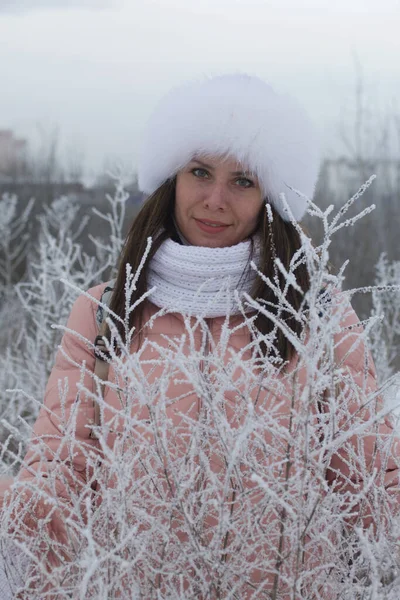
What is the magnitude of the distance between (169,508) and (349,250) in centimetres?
1057

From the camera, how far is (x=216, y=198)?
2.01m

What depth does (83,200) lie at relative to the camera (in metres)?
18.4

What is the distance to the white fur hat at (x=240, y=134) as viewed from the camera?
2.10 m

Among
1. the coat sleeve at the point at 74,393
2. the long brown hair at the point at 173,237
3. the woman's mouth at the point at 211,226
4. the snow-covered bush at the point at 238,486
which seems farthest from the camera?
the woman's mouth at the point at 211,226

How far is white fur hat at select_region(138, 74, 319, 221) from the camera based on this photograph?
6.88 feet

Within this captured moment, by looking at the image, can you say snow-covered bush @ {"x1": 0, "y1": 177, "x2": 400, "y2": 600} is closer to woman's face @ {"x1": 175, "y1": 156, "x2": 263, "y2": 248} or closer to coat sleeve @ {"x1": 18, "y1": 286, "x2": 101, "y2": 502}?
coat sleeve @ {"x1": 18, "y1": 286, "x2": 101, "y2": 502}

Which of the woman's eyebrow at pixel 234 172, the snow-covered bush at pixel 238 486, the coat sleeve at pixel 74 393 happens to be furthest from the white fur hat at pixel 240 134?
the snow-covered bush at pixel 238 486

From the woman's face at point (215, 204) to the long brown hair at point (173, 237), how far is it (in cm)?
7

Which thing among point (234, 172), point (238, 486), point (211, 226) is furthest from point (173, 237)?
point (238, 486)

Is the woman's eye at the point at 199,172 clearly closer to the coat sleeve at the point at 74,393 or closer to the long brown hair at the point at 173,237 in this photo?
the long brown hair at the point at 173,237

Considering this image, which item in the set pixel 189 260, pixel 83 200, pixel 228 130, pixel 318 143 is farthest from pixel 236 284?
pixel 83 200

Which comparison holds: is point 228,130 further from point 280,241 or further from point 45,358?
point 45,358

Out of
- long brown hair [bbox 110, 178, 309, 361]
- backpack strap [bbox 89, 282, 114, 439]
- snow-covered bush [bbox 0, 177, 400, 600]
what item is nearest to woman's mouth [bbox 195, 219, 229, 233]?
long brown hair [bbox 110, 178, 309, 361]

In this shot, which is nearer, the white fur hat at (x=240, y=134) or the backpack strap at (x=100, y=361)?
the backpack strap at (x=100, y=361)
